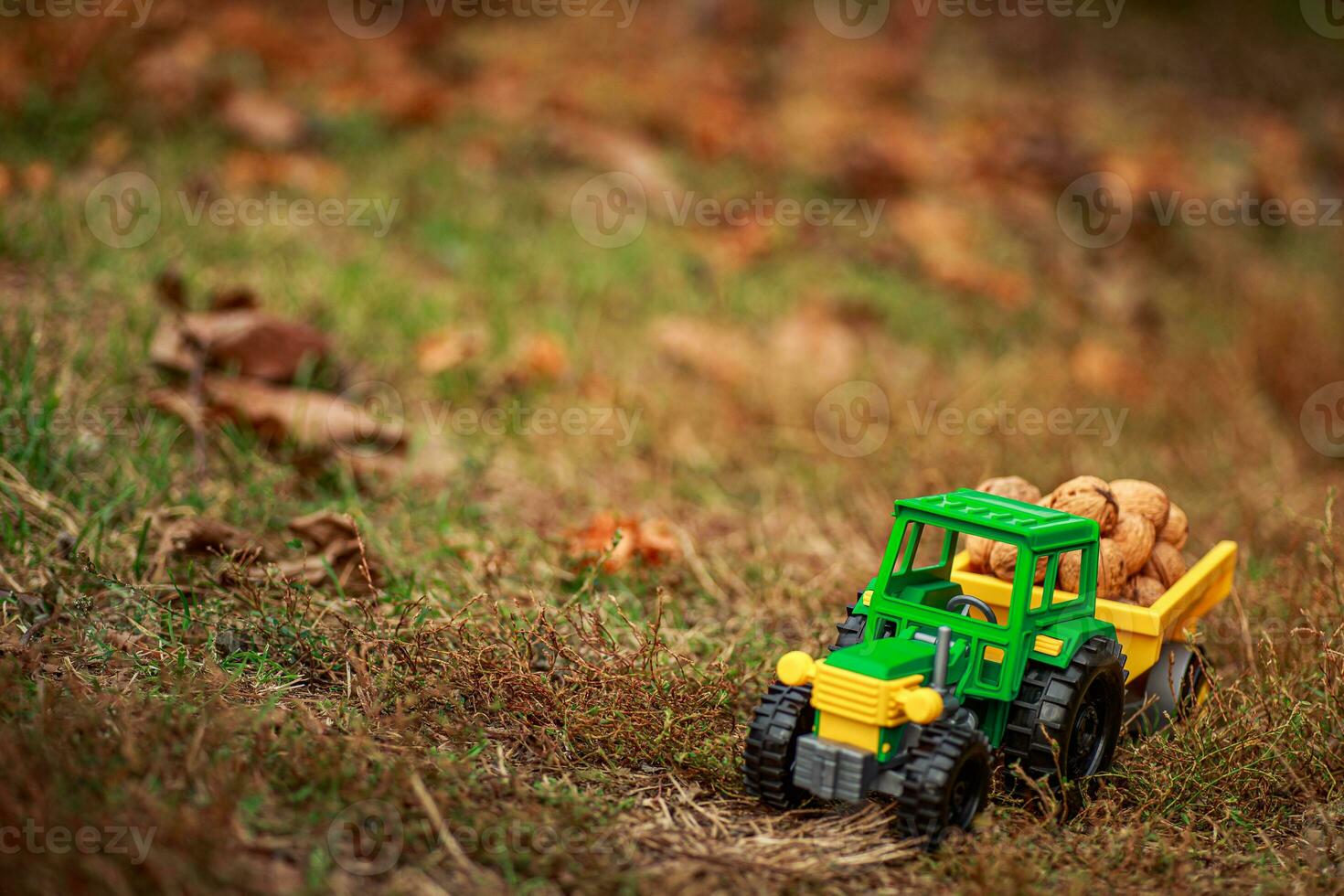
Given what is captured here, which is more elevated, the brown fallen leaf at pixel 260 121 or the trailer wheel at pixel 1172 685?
the brown fallen leaf at pixel 260 121

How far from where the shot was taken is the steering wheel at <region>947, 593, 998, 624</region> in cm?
252

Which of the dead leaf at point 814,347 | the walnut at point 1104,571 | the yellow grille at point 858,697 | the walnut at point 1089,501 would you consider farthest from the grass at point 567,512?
the walnut at point 1089,501

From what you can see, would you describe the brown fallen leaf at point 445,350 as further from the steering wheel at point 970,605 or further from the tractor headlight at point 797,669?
the tractor headlight at point 797,669

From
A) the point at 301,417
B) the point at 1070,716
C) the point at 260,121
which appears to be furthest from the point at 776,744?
the point at 260,121

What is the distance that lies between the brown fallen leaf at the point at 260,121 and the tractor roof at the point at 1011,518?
464 cm

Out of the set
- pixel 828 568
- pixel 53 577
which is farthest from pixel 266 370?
pixel 828 568

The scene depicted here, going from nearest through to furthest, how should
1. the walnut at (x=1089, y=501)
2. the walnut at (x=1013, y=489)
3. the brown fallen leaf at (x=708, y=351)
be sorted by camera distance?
the walnut at (x=1089, y=501)
the walnut at (x=1013, y=489)
the brown fallen leaf at (x=708, y=351)

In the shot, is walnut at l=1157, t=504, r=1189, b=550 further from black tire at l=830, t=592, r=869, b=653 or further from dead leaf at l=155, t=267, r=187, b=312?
dead leaf at l=155, t=267, r=187, b=312

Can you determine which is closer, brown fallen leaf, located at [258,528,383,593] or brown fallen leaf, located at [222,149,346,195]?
brown fallen leaf, located at [258,528,383,593]

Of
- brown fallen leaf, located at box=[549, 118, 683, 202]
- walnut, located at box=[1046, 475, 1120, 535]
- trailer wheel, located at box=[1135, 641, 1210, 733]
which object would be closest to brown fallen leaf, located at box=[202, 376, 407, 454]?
walnut, located at box=[1046, 475, 1120, 535]

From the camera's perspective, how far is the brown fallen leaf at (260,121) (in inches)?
237

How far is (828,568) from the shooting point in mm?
3746

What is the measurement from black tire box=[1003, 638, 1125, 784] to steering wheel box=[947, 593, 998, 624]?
0.13m

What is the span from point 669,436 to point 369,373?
1.20 meters
